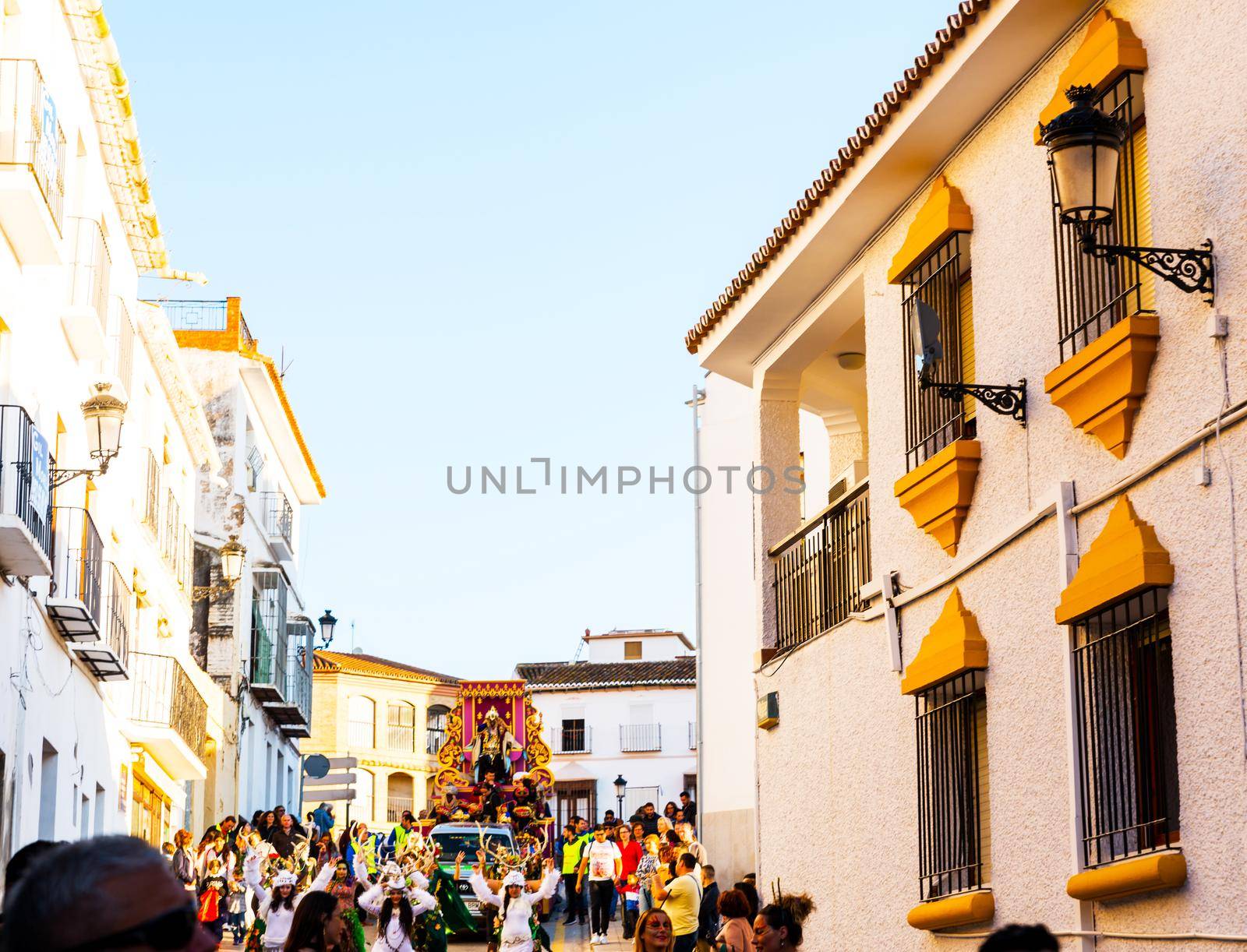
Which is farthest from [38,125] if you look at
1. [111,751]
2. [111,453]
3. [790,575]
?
[111,751]

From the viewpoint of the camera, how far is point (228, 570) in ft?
115

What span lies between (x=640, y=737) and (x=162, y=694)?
146 feet

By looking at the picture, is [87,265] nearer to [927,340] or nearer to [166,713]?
[166,713]

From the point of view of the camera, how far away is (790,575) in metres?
15.9

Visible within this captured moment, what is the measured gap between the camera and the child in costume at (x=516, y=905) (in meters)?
17.6

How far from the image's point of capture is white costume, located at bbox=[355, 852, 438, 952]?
1560cm

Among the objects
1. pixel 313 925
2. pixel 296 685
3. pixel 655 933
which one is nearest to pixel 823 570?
pixel 655 933

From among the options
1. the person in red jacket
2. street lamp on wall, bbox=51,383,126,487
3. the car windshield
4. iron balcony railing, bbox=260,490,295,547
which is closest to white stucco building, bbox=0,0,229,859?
street lamp on wall, bbox=51,383,126,487

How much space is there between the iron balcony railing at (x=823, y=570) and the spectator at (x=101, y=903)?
11.3m

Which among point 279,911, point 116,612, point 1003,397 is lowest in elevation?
point 279,911

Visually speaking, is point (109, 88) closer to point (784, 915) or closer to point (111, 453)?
point (111, 453)

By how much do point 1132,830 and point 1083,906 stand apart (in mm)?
683

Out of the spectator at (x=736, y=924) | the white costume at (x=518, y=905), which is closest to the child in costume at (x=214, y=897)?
the white costume at (x=518, y=905)

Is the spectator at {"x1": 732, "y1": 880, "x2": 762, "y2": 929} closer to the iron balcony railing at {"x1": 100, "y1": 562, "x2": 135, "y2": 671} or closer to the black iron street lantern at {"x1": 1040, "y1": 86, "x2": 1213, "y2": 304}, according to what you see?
the black iron street lantern at {"x1": 1040, "y1": 86, "x2": 1213, "y2": 304}
